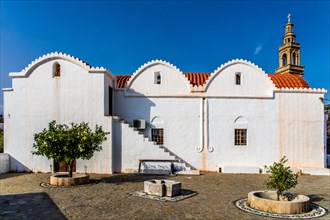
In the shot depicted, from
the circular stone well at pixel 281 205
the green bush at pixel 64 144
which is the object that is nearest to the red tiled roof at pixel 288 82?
the circular stone well at pixel 281 205

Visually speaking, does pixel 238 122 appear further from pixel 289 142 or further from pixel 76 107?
pixel 76 107

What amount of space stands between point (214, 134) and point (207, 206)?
8.32 m

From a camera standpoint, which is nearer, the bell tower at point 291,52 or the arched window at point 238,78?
the arched window at point 238,78

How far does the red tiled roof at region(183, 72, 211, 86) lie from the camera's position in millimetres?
18578

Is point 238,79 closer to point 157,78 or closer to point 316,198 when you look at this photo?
point 157,78

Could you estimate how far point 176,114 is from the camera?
17391mm

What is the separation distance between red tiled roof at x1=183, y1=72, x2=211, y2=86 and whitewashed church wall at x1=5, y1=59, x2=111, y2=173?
5.96 m

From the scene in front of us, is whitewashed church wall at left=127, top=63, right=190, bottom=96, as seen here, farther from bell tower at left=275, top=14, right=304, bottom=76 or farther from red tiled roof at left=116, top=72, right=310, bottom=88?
bell tower at left=275, top=14, right=304, bottom=76

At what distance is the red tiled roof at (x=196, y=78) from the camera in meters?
18.6

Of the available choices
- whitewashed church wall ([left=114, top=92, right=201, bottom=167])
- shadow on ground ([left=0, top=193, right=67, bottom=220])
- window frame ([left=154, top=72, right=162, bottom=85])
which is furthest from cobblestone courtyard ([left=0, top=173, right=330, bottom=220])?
window frame ([left=154, top=72, right=162, bottom=85])

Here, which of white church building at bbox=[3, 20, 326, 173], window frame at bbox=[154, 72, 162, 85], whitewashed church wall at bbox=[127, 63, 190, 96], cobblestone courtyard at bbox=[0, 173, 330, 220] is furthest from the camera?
window frame at bbox=[154, 72, 162, 85]

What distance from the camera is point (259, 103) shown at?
17391mm

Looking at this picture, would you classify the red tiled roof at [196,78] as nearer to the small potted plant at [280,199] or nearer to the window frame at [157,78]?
the window frame at [157,78]

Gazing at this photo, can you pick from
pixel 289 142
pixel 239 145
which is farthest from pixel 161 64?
pixel 289 142
